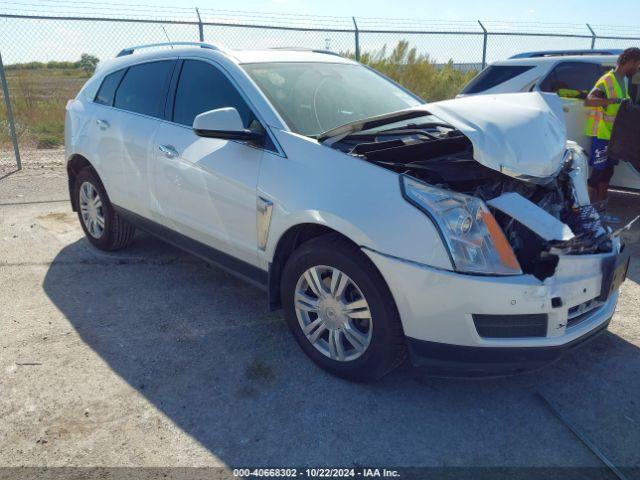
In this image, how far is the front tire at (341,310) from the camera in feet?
9.11

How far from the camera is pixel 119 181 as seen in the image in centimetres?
456

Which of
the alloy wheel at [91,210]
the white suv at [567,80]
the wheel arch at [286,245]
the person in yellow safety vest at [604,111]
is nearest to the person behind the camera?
Result: the wheel arch at [286,245]

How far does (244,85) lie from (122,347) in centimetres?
180

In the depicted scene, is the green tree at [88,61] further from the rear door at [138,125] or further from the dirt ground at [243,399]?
the dirt ground at [243,399]

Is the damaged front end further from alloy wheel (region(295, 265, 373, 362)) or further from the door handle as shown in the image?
the door handle

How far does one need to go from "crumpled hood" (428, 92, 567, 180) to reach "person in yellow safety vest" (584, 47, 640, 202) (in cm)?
280

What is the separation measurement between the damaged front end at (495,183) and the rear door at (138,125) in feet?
5.69

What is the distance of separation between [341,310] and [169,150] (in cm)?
179

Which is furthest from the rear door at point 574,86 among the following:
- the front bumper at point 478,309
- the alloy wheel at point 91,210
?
the alloy wheel at point 91,210

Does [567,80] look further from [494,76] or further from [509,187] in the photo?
[509,187]

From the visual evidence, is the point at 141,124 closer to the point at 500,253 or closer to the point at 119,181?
the point at 119,181

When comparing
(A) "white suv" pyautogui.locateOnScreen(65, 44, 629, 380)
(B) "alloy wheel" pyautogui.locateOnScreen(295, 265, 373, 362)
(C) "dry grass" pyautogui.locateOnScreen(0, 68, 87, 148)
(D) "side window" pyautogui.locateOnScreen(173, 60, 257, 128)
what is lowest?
(C) "dry grass" pyautogui.locateOnScreen(0, 68, 87, 148)

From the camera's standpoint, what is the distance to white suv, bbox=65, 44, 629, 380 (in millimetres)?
2592

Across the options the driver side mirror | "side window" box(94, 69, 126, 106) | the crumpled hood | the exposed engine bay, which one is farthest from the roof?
the driver side mirror
